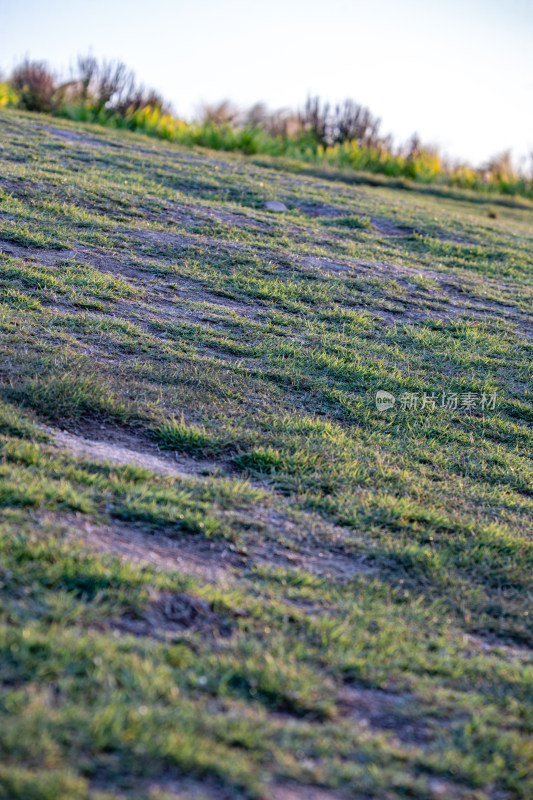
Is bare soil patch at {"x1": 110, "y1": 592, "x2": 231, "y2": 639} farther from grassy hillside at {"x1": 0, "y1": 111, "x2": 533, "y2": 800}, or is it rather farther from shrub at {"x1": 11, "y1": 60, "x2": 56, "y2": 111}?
shrub at {"x1": 11, "y1": 60, "x2": 56, "y2": 111}

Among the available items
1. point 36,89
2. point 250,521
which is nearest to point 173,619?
point 250,521

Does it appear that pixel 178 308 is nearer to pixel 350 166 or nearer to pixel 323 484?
pixel 323 484

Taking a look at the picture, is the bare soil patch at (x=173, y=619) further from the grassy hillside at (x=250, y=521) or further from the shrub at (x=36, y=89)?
the shrub at (x=36, y=89)

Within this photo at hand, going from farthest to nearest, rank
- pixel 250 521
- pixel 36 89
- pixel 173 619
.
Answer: pixel 36 89 → pixel 250 521 → pixel 173 619

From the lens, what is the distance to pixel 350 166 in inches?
653

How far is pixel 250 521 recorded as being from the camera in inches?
140

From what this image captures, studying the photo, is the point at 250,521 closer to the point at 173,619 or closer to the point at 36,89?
the point at 173,619

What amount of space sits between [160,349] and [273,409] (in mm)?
1074

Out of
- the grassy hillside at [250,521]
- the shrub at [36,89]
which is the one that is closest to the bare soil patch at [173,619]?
the grassy hillside at [250,521]

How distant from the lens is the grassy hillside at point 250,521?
2201 mm

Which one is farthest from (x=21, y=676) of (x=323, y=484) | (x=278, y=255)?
(x=278, y=255)

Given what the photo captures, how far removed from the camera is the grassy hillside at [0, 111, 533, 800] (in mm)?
2201

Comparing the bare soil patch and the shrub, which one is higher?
the shrub

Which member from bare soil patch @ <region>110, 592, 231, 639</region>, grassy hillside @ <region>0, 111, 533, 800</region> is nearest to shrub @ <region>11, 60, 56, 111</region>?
grassy hillside @ <region>0, 111, 533, 800</region>
